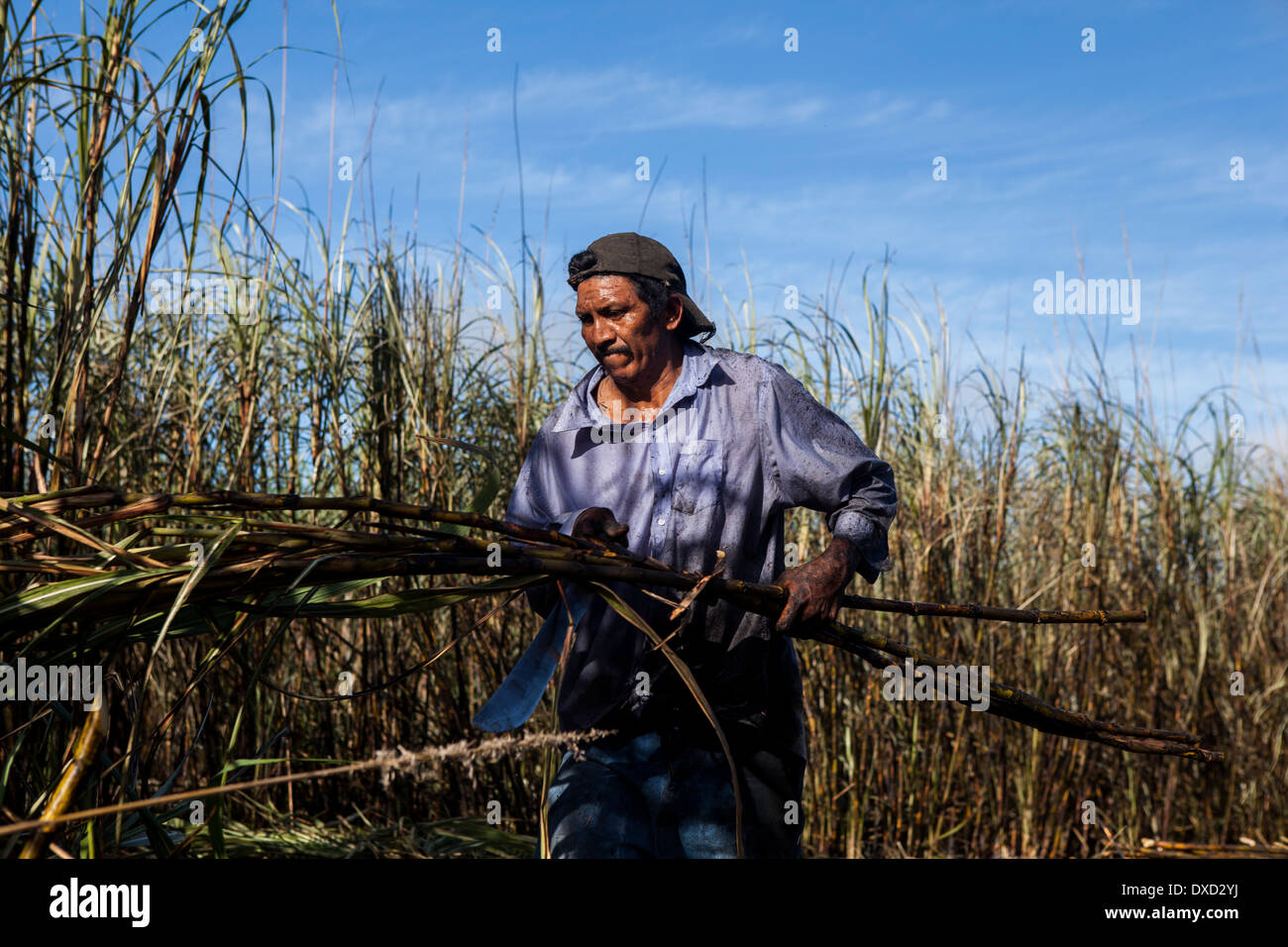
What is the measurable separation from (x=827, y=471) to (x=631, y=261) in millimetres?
542

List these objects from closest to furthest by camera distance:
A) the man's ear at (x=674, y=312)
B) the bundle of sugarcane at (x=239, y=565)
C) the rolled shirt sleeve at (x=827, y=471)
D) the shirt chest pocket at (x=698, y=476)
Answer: the bundle of sugarcane at (x=239, y=565), the rolled shirt sleeve at (x=827, y=471), the shirt chest pocket at (x=698, y=476), the man's ear at (x=674, y=312)

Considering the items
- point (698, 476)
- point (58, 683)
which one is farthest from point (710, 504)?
point (58, 683)

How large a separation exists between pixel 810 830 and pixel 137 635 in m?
3.07

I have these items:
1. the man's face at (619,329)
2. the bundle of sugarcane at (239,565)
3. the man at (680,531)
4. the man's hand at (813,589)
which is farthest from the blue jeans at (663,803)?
the man's face at (619,329)

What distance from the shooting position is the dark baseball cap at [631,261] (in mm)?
2024

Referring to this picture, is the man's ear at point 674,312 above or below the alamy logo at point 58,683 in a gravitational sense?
above

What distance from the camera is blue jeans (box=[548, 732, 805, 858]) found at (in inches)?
75.0

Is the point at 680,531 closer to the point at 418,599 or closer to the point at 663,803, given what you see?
the point at 663,803

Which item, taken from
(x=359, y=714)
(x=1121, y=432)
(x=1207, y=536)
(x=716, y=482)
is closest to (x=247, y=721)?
(x=359, y=714)

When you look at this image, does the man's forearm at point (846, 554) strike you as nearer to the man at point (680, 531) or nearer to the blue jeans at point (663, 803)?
the man at point (680, 531)
